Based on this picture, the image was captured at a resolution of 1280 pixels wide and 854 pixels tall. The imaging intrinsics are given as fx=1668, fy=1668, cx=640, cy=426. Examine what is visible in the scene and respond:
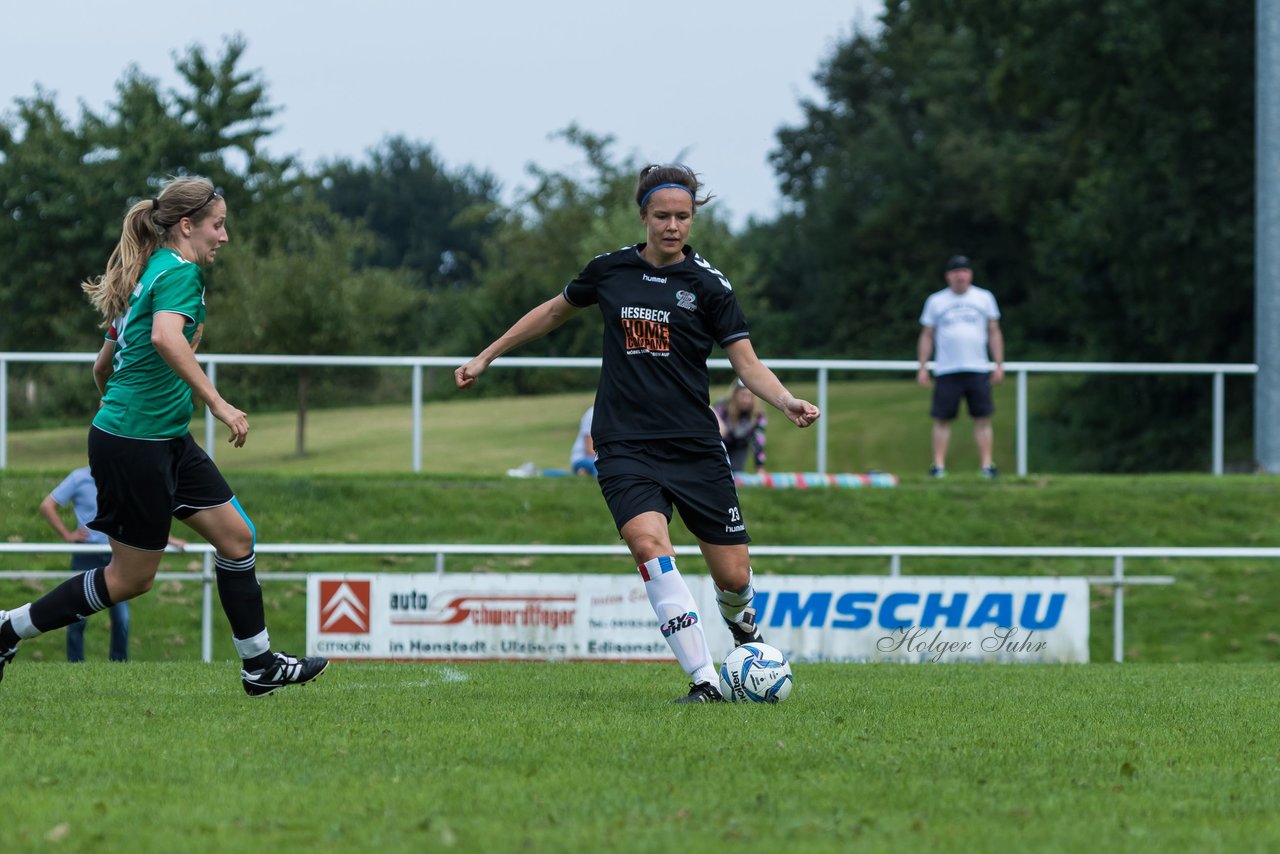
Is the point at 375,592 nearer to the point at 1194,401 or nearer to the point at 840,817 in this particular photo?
the point at 840,817

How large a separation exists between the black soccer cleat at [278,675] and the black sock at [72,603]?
64cm

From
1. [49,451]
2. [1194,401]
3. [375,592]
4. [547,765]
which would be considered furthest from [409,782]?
[1194,401]

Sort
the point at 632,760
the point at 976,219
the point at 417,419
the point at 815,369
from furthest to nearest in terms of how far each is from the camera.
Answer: the point at 976,219 → the point at 815,369 → the point at 417,419 → the point at 632,760

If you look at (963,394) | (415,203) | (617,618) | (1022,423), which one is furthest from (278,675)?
(415,203)

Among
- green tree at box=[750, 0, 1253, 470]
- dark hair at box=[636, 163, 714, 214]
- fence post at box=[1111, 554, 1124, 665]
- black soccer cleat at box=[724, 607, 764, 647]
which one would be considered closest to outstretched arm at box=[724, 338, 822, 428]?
dark hair at box=[636, 163, 714, 214]

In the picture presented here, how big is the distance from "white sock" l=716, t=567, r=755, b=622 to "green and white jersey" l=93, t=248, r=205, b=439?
2.32 metres

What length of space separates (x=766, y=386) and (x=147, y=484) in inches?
95.6

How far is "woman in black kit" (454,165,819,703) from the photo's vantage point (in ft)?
21.9

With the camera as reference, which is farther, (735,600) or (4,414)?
(4,414)

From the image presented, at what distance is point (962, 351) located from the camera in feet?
50.1

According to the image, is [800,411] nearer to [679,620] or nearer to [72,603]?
[679,620]

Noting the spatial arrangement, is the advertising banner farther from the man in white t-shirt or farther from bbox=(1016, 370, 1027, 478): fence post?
bbox=(1016, 370, 1027, 478): fence post

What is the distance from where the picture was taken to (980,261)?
59.7 meters

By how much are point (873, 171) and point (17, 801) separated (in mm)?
60929
